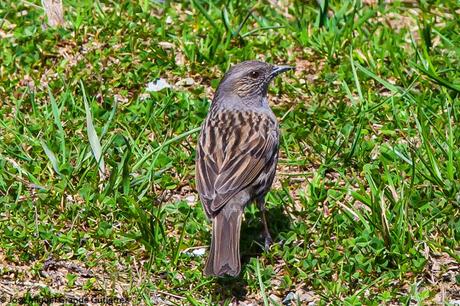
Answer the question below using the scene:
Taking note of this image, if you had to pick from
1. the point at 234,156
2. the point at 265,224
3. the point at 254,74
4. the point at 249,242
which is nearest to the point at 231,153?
the point at 234,156

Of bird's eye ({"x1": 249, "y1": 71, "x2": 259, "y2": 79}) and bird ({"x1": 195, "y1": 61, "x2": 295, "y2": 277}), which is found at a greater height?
bird's eye ({"x1": 249, "y1": 71, "x2": 259, "y2": 79})

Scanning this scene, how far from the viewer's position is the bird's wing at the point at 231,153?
7.65m

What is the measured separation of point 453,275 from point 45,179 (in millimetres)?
3288

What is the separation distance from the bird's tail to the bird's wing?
10cm

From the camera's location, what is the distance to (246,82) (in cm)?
888

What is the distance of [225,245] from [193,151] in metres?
1.82

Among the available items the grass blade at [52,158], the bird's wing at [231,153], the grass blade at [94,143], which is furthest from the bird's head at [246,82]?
the grass blade at [52,158]

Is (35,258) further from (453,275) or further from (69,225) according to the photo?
(453,275)

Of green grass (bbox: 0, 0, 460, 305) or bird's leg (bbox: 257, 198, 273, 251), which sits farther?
bird's leg (bbox: 257, 198, 273, 251)

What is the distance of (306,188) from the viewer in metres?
8.72

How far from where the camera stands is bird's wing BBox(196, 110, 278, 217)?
7.65 meters

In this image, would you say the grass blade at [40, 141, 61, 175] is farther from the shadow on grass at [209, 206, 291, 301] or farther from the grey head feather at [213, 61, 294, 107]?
the shadow on grass at [209, 206, 291, 301]

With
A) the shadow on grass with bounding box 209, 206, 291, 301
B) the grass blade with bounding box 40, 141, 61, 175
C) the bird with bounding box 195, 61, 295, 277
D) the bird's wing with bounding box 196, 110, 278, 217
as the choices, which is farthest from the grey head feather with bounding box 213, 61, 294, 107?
the grass blade with bounding box 40, 141, 61, 175

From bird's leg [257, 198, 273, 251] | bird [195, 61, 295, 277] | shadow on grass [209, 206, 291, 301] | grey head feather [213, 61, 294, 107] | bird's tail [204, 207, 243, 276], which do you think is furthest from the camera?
grey head feather [213, 61, 294, 107]
